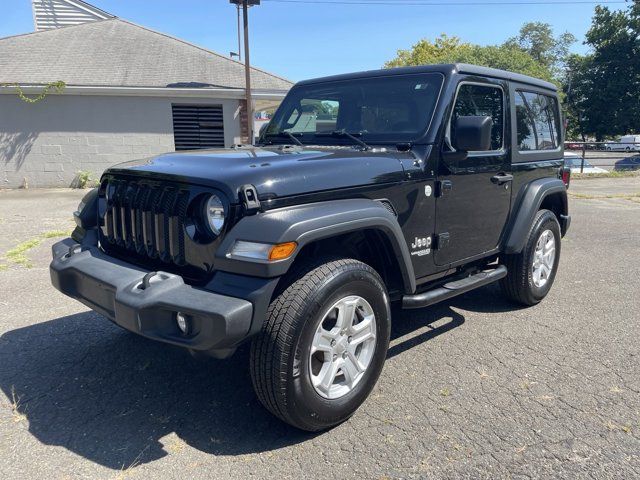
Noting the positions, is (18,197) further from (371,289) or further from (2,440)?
(371,289)

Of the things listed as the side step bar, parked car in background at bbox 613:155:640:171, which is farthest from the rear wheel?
parked car in background at bbox 613:155:640:171

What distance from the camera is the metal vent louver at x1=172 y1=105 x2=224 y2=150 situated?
542 inches

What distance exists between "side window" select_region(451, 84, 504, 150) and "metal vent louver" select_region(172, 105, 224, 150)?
10.8 metres

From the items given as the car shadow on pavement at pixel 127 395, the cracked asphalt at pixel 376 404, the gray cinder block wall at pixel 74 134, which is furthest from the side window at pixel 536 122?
the gray cinder block wall at pixel 74 134

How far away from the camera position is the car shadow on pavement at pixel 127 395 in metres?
2.63

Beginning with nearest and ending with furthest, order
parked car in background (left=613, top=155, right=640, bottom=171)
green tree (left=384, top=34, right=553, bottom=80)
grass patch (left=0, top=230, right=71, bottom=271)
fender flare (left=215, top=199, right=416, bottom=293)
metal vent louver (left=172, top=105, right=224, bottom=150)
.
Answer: fender flare (left=215, top=199, right=416, bottom=293) → grass patch (left=0, top=230, right=71, bottom=271) → metal vent louver (left=172, top=105, right=224, bottom=150) → parked car in background (left=613, top=155, right=640, bottom=171) → green tree (left=384, top=34, right=553, bottom=80)

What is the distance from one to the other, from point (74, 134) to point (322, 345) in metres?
12.7

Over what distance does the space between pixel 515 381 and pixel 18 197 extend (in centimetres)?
1200

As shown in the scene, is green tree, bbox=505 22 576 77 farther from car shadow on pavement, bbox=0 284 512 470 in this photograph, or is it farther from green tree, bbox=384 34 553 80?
car shadow on pavement, bbox=0 284 512 470

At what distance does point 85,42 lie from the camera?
50.6 ft

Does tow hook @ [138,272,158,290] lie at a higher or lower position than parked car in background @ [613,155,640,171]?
higher

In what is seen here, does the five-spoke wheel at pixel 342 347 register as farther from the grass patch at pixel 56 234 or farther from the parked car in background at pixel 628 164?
the parked car in background at pixel 628 164

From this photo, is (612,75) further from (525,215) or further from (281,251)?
(281,251)

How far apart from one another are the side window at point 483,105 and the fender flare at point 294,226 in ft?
3.64
